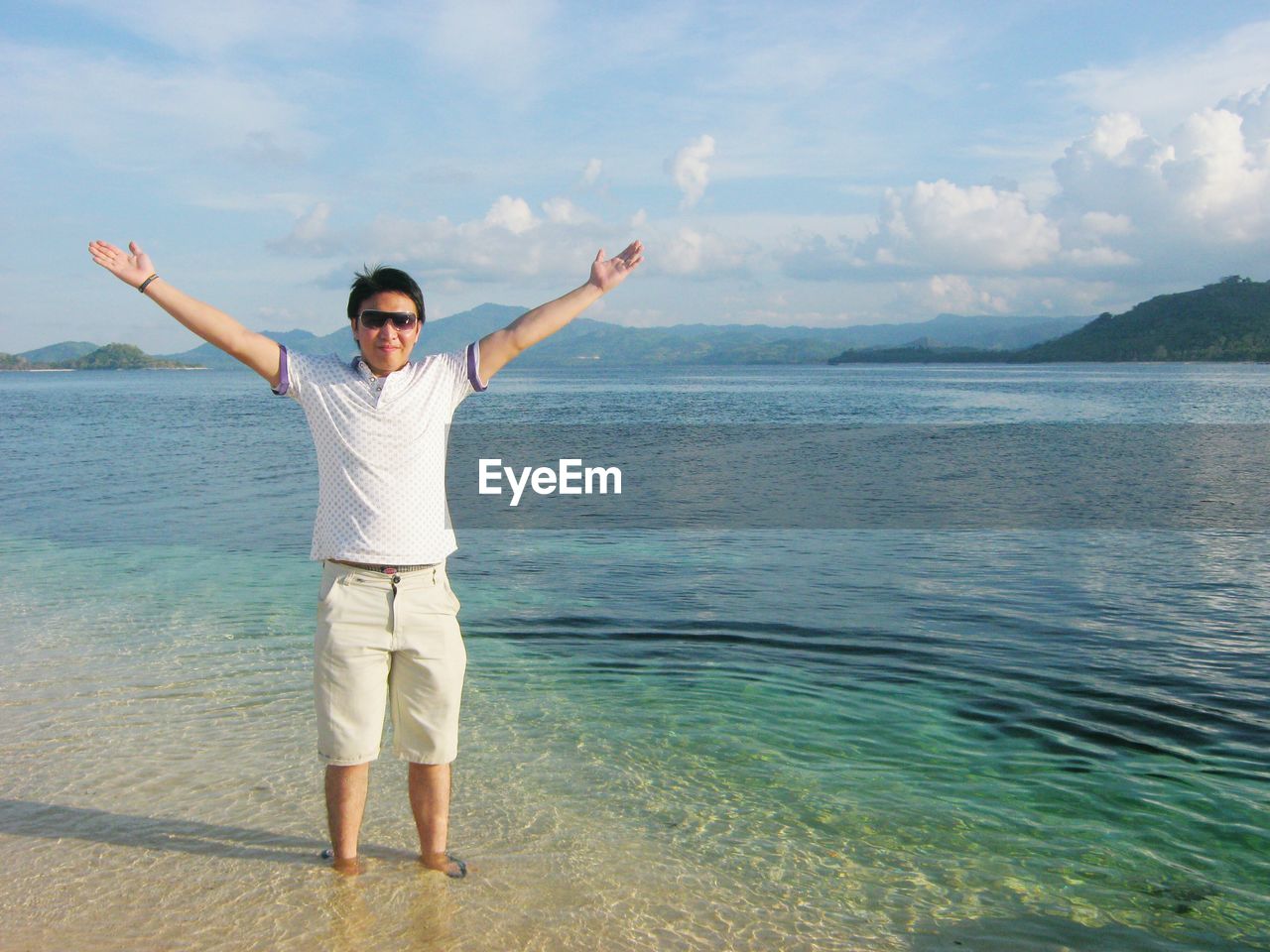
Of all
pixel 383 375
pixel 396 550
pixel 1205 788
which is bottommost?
pixel 1205 788

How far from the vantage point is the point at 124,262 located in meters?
4.60

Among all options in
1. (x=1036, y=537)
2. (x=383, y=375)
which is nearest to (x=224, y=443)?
(x=1036, y=537)

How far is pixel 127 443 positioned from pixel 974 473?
3163 centimetres

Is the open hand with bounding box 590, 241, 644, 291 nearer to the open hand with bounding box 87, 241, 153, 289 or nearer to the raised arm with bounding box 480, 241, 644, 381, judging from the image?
the raised arm with bounding box 480, 241, 644, 381

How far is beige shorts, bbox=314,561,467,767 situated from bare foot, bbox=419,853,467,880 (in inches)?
27.8

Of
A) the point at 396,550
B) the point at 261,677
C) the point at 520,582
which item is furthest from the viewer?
the point at 520,582

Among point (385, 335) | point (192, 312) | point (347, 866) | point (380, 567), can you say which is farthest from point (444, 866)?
point (192, 312)

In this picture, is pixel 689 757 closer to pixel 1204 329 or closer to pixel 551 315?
pixel 551 315

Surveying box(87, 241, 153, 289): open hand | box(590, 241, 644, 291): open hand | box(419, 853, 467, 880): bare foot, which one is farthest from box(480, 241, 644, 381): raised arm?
box(419, 853, 467, 880): bare foot

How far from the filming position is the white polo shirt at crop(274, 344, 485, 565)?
15.1 feet

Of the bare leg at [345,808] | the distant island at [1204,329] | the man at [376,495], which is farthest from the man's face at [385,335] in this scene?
the distant island at [1204,329]

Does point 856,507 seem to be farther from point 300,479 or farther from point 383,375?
point 383,375

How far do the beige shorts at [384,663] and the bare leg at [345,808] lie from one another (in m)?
0.11

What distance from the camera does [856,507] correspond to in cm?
2155
